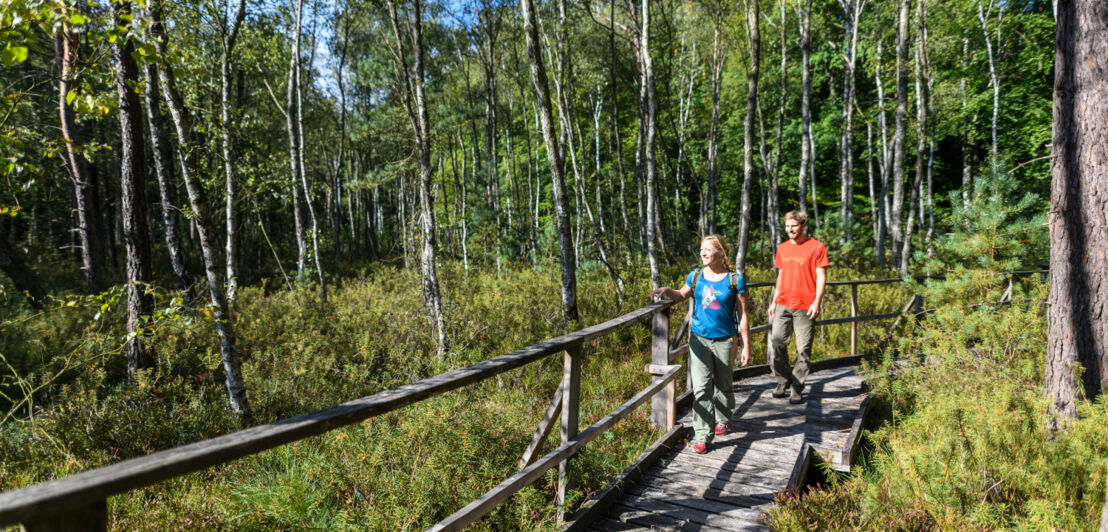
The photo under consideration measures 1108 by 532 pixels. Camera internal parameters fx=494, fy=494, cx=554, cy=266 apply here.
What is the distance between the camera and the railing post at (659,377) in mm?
4488

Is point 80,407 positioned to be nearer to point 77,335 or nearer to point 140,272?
point 140,272

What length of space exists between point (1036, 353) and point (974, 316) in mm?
949

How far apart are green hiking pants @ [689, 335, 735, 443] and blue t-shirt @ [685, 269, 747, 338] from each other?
85 mm

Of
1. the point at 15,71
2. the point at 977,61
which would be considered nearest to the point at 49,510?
the point at 15,71

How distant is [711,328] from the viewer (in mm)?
4219

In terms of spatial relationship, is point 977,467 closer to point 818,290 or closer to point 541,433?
point 818,290

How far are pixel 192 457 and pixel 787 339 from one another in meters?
5.38

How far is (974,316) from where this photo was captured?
612 centimetres

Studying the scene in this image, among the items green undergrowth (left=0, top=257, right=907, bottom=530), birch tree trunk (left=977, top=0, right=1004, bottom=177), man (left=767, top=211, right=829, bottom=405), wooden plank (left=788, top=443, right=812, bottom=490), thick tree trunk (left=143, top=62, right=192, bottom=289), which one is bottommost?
wooden plank (left=788, top=443, right=812, bottom=490)

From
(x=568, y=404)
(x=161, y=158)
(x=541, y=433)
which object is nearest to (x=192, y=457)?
(x=541, y=433)

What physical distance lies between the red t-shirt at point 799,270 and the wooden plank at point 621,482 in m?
1.97

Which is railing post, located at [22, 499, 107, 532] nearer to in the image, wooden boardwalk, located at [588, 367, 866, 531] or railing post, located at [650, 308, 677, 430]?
wooden boardwalk, located at [588, 367, 866, 531]

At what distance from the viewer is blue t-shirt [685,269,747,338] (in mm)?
4150

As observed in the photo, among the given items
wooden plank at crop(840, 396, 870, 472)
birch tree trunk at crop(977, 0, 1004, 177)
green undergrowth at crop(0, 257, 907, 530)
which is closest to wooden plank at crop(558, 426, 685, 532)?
green undergrowth at crop(0, 257, 907, 530)
